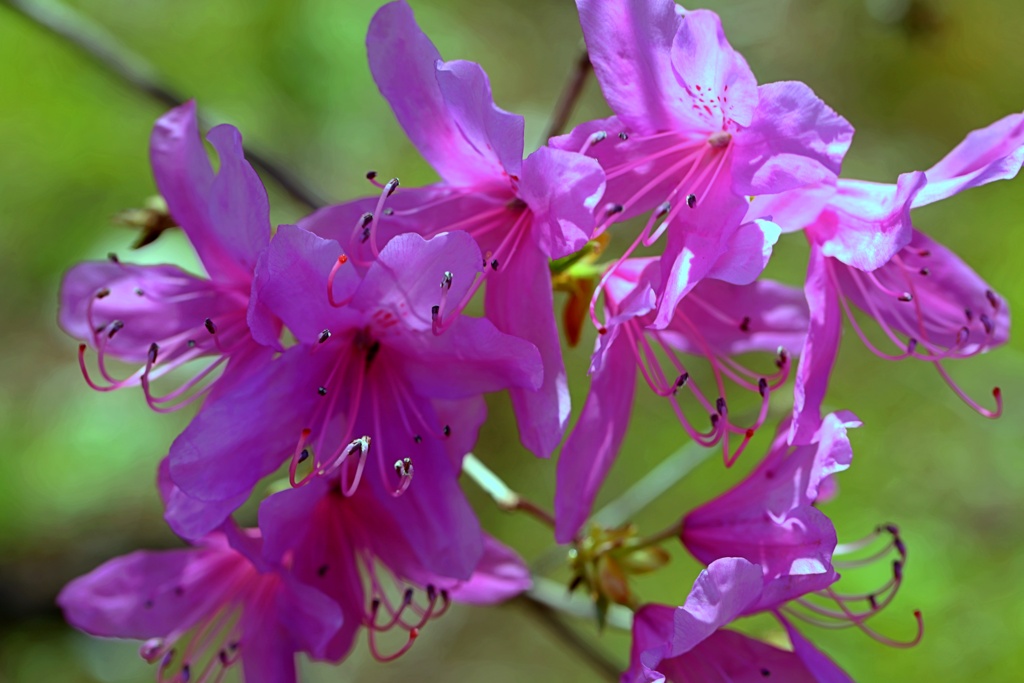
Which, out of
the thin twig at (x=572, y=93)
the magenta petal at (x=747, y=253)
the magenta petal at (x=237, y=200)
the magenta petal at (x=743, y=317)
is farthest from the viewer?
the thin twig at (x=572, y=93)

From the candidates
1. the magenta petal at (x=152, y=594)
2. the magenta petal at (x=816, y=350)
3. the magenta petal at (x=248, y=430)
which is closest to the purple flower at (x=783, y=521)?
the magenta petal at (x=816, y=350)

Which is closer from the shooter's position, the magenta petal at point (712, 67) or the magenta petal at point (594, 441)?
the magenta petal at point (712, 67)

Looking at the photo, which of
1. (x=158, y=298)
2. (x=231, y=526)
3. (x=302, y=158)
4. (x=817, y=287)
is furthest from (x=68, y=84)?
(x=817, y=287)

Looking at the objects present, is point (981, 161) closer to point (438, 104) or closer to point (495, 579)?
point (438, 104)

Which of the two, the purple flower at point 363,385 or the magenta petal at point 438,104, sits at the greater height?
the magenta petal at point 438,104

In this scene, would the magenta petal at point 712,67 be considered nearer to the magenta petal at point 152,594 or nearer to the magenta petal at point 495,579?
the magenta petal at point 495,579

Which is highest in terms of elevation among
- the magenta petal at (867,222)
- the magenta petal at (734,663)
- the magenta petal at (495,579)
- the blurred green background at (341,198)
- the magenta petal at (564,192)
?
the magenta petal at (564,192)

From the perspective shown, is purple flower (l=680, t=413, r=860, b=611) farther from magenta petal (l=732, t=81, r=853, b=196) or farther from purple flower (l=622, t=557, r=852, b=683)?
magenta petal (l=732, t=81, r=853, b=196)

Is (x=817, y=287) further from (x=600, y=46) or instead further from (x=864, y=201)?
(x=600, y=46)

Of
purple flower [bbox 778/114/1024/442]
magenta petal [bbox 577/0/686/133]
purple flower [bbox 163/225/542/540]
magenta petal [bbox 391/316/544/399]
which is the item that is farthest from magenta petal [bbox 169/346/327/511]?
purple flower [bbox 778/114/1024/442]
